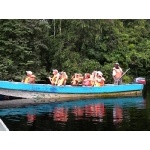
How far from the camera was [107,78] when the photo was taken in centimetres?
1452

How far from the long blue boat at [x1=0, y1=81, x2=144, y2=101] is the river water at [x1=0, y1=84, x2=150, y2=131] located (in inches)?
21.7

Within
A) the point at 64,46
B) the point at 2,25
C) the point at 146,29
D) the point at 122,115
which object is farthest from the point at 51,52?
the point at 122,115

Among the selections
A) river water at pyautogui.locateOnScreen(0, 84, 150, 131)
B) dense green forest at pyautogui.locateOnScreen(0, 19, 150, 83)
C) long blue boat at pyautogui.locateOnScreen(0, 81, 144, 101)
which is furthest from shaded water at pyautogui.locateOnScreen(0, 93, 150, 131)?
dense green forest at pyautogui.locateOnScreen(0, 19, 150, 83)

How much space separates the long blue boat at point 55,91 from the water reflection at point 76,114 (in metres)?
0.49

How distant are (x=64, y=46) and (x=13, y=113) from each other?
6.60 metres

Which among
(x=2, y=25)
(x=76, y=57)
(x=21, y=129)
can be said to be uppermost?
(x=2, y=25)

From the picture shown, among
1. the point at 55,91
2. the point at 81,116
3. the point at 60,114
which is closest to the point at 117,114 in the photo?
the point at 81,116

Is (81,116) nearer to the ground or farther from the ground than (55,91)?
nearer to the ground

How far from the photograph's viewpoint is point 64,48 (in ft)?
49.3

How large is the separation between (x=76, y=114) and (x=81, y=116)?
0.30 meters

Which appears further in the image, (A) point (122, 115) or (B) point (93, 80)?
(B) point (93, 80)

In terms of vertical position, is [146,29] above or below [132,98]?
above

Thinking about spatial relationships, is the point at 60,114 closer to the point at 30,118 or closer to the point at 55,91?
the point at 30,118
